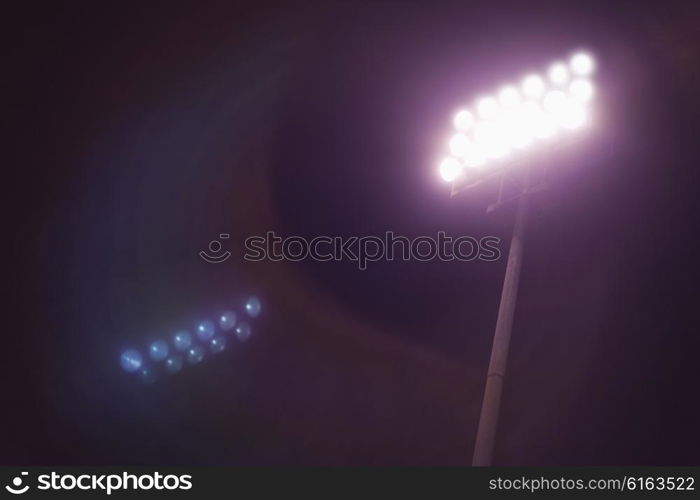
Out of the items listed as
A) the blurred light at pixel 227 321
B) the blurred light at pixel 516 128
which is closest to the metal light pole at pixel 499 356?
the blurred light at pixel 516 128

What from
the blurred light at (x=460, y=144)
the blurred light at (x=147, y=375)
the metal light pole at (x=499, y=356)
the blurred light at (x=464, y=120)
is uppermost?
the blurred light at (x=464, y=120)

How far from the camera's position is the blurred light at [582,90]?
23.4 ft

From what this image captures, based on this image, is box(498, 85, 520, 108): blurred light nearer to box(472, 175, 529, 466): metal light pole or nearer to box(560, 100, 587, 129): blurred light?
box(560, 100, 587, 129): blurred light

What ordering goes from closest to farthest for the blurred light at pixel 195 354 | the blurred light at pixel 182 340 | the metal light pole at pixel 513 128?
the metal light pole at pixel 513 128 → the blurred light at pixel 182 340 → the blurred light at pixel 195 354

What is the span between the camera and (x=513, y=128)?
24.7 ft

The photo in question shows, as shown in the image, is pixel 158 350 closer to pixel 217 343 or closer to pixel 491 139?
pixel 217 343

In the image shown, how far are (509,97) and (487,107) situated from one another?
1.06 feet

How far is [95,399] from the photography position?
10906 millimetres

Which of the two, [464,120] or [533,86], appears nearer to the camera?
[533,86]

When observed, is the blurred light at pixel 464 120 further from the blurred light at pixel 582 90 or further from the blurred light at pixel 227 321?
the blurred light at pixel 227 321

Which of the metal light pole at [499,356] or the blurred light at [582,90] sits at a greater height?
the blurred light at [582,90]

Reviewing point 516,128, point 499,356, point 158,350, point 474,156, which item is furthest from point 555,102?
point 158,350

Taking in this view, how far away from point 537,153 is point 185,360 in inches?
310

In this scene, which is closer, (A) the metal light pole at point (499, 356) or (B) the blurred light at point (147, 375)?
(A) the metal light pole at point (499, 356)
